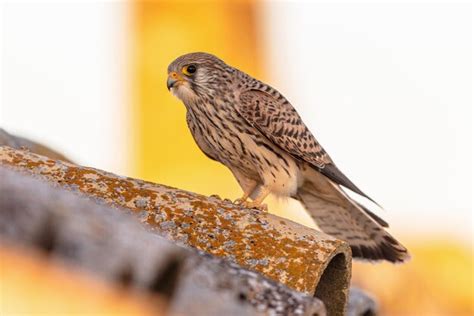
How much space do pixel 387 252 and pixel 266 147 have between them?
118 cm

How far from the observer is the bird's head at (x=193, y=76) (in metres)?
7.50

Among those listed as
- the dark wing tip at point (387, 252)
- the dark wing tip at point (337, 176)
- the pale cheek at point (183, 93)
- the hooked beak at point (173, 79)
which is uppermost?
the hooked beak at point (173, 79)

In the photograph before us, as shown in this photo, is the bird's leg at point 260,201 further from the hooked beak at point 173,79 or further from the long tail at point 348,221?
the hooked beak at point 173,79

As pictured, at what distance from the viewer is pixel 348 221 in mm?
7520

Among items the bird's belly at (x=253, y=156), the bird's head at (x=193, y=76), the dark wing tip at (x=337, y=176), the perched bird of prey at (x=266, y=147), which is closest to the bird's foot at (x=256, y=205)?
the perched bird of prey at (x=266, y=147)

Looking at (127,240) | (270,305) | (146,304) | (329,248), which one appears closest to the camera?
(146,304)

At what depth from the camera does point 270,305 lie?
2838 mm

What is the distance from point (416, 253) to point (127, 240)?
1205 centimetres

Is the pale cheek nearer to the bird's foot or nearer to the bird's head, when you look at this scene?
the bird's head

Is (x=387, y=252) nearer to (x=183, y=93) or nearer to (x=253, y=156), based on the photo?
(x=253, y=156)

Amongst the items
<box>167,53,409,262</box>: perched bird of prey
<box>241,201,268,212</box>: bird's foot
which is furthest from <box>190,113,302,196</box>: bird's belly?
<box>241,201,268,212</box>: bird's foot

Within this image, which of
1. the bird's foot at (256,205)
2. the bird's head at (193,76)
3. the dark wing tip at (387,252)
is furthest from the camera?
the bird's head at (193,76)

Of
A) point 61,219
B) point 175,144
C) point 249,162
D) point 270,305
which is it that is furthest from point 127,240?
point 175,144

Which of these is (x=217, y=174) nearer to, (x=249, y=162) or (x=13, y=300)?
(x=249, y=162)
